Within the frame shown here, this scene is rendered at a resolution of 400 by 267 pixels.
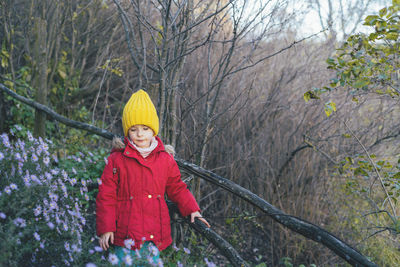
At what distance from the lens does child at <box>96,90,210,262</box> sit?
6.82 ft

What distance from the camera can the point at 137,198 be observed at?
215cm

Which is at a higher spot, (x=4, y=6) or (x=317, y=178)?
(x=4, y=6)

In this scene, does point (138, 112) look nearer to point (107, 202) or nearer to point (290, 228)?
point (107, 202)

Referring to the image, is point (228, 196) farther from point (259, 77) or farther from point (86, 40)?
point (86, 40)

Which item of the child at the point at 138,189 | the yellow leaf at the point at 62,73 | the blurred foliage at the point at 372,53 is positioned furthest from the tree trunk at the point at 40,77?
the blurred foliage at the point at 372,53

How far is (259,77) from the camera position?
4820 mm

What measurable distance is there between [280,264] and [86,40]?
422 cm

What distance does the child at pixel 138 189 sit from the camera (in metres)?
2.08

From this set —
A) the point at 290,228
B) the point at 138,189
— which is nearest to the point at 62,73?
the point at 138,189

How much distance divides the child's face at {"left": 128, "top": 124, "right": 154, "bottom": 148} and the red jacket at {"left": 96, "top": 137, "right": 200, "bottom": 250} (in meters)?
0.06

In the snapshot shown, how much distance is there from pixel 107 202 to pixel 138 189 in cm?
20

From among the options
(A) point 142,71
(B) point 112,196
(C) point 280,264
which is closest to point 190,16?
(A) point 142,71

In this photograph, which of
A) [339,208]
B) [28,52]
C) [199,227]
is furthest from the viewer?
[28,52]

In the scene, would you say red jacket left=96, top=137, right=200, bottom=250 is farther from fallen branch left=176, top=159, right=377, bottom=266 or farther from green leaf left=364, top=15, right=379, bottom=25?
green leaf left=364, top=15, right=379, bottom=25
